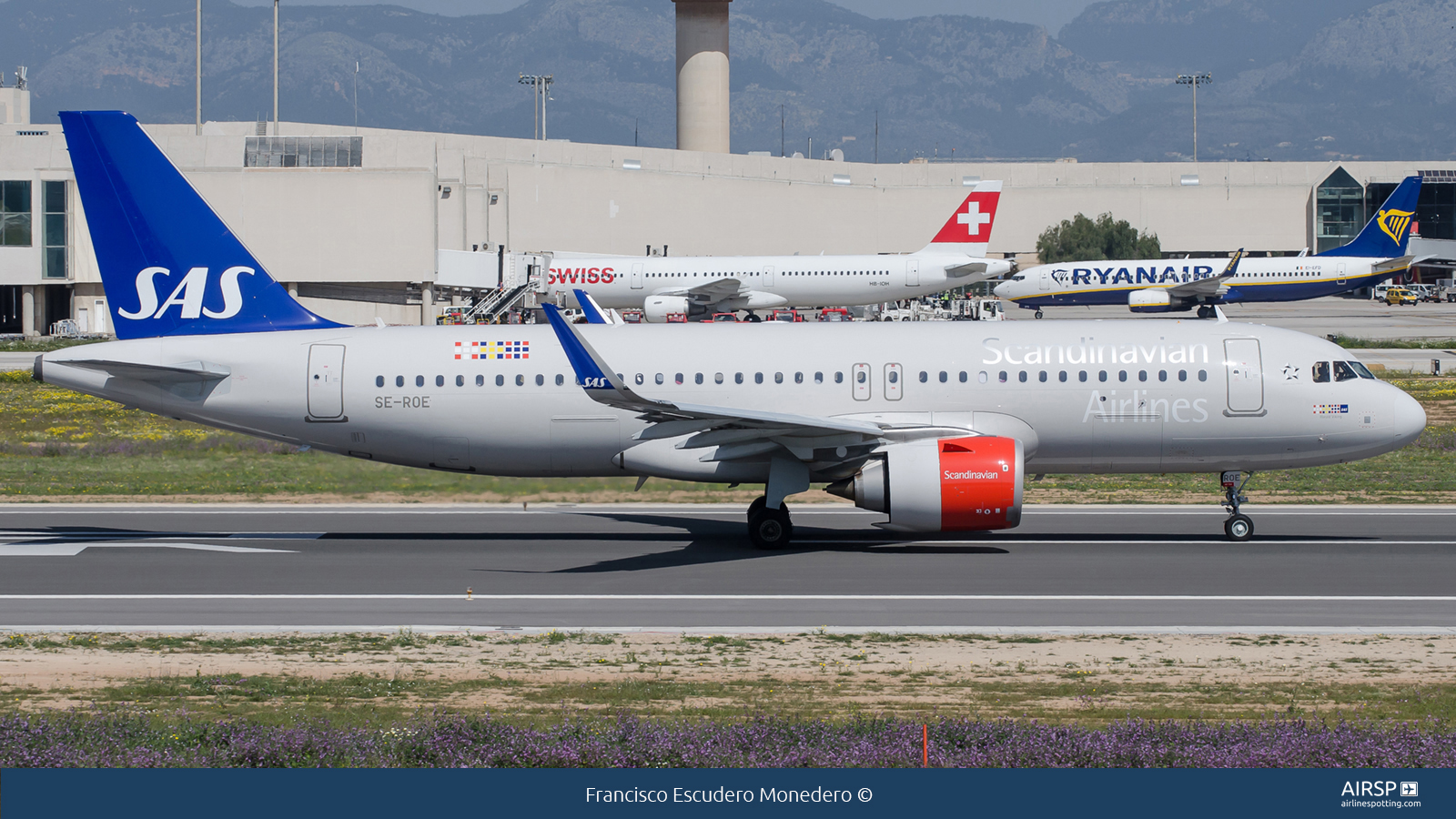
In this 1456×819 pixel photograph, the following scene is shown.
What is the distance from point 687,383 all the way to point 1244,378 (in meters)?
9.81

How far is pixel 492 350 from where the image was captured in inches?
1003

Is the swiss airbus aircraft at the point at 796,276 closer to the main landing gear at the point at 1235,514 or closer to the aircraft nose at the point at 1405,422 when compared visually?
the main landing gear at the point at 1235,514

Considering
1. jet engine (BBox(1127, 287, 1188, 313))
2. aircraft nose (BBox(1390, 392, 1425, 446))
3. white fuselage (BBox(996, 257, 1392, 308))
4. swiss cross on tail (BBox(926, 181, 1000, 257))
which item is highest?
swiss cross on tail (BBox(926, 181, 1000, 257))

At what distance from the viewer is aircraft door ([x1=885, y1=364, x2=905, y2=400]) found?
2466 centimetres

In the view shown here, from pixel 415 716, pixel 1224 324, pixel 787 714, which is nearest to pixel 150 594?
pixel 415 716

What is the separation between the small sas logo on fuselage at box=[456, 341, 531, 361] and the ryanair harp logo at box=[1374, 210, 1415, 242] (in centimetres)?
8825

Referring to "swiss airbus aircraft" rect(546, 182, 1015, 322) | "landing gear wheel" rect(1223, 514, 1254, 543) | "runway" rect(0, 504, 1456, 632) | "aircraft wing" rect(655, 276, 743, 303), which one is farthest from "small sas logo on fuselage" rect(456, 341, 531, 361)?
"swiss airbus aircraft" rect(546, 182, 1015, 322)

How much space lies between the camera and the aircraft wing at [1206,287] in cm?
9275

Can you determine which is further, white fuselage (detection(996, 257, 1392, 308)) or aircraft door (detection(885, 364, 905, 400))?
white fuselage (detection(996, 257, 1392, 308))

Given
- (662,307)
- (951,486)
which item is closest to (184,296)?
(951,486)

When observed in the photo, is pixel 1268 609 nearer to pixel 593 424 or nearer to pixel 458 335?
pixel 593 424

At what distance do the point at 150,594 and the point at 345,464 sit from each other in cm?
1015

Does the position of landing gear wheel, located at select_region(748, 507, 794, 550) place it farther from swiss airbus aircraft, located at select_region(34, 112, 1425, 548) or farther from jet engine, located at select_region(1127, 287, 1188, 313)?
jet engine, located at select_region(1127, 287, 1188, 313)

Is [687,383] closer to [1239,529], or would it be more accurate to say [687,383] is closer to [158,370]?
[158,370]
